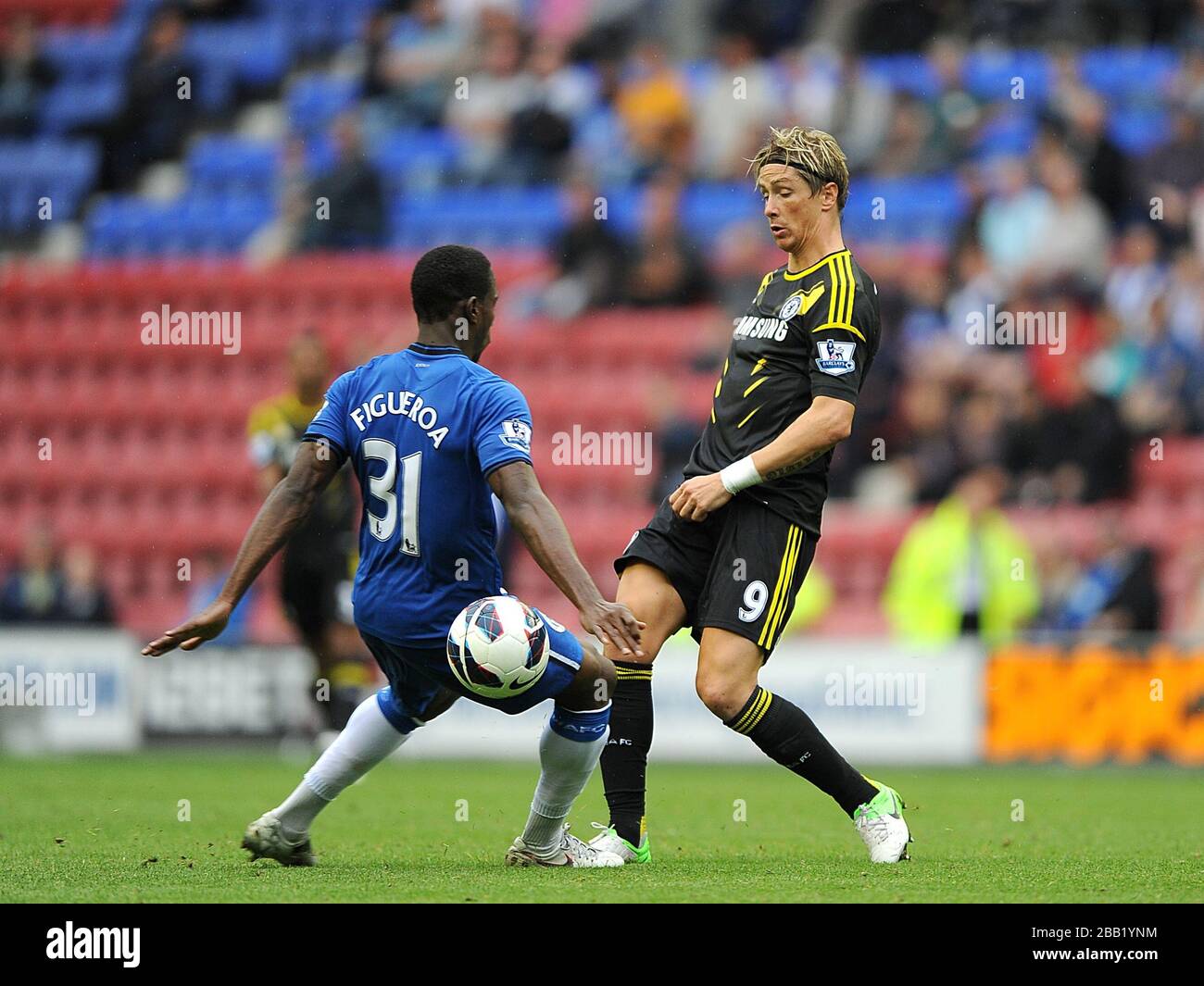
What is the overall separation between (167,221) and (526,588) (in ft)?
19.8

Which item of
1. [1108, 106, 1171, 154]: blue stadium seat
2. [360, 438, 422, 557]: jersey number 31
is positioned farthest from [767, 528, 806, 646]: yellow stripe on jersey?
[1108, 106, 1171, 154]: blue stadium seat

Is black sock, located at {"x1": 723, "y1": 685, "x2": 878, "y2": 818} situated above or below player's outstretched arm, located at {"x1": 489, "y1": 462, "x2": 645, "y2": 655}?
below

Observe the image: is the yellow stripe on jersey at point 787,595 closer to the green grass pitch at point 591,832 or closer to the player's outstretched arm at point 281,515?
the green grass pitch at point 591,832

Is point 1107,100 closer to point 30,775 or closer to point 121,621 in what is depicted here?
point 121,621

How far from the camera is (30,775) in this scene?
1074cm

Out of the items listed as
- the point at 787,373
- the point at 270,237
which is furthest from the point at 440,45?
the point at 787,373

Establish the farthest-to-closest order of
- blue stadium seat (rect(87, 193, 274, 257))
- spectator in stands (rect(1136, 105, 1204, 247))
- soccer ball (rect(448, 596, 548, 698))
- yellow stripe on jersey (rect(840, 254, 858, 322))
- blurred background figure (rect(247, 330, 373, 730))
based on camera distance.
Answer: blue stadium seat (rect(87, 193, 274, 257)) → spectator in stands (rect(1136, 105, 1204, 247)) → blurred background figure (rect(247, 330, 373, 730)) → yellow stripe on jersey (rect(840, 254, 858, 322)) → soccer ball (rect(448, 596, 548, 698))

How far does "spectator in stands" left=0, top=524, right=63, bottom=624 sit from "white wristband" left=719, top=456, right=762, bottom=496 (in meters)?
9.04

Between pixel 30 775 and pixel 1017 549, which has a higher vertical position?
pixel 1017 549

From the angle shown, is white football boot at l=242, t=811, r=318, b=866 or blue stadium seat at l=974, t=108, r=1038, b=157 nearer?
white football boot at l=242, t=811, r=318, b=866

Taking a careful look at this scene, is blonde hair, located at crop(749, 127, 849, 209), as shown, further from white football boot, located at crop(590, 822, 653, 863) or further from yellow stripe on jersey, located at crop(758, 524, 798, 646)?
white football boot, located at crop(590, 822, 653, 863)

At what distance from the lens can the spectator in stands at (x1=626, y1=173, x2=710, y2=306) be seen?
1538 centimetres

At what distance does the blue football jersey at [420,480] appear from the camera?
5578 millimetres

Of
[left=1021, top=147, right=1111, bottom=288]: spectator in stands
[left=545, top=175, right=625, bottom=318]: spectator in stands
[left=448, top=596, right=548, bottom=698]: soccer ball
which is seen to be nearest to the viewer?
[left=448, top=596, right=548, bottom=698]: soccer ball
